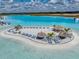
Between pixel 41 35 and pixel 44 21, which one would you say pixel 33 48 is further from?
pixel 44 21

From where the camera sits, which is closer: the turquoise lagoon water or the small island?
the turquoise lagoon water

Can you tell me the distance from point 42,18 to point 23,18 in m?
0.56

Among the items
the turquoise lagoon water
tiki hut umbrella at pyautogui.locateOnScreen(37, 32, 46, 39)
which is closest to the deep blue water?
the turquoise lagoon water

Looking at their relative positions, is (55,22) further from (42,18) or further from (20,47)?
(20,47)

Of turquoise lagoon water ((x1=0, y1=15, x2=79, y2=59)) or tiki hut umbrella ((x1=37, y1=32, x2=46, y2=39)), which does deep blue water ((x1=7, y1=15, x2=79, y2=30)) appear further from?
tiki hut umbrella ((x1=37, y1=32, x2=46, y2=39))

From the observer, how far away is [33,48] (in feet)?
17.9

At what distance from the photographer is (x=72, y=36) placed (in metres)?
5.73

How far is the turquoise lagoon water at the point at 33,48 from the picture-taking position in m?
5.13

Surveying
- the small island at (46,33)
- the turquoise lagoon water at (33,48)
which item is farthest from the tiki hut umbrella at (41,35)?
the turquoise lagoon water at (33,48)

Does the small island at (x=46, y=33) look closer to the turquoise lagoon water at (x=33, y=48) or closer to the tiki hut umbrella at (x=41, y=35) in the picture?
the tiki hut umbrella at (x=41, y=35)

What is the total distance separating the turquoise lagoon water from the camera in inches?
202

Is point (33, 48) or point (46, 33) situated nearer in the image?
point (33, 48)

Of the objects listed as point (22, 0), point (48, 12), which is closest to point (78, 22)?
point (48, 12)

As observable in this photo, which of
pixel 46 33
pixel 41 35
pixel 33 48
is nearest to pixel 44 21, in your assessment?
pixel 46 33
